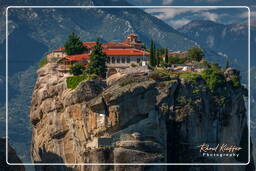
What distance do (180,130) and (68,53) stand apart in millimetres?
24964

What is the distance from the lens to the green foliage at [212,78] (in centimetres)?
13162

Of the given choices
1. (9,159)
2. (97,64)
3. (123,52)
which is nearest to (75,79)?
(97,64)

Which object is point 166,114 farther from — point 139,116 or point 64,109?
point 64,109

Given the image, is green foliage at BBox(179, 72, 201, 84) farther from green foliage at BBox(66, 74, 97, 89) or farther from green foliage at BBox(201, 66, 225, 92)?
green foliage at BBox(66, 74, 97, 89)

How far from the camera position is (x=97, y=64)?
427 ft

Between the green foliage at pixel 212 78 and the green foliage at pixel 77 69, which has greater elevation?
the green foliage at pixel 77 69

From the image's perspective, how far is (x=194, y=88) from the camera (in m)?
129

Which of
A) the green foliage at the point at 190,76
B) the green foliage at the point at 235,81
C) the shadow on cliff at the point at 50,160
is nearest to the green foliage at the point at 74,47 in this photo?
the shadow on cliff at the point at 50,160

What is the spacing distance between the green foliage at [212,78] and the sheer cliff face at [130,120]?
118 cm

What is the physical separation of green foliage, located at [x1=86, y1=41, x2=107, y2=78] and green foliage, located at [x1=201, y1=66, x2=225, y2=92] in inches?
547

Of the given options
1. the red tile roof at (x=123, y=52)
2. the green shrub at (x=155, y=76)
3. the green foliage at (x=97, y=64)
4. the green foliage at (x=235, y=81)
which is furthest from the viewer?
the green foliage at (x=235, y=81)

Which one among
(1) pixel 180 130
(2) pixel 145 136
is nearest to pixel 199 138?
(1) pixel 180 130

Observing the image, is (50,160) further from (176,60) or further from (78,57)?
(176,60)
